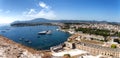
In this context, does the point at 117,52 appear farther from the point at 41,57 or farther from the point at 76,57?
the point at 41,57

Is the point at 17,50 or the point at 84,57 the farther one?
the point at 84,57

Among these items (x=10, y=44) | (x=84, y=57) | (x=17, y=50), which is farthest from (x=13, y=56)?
(x=84, y=57)

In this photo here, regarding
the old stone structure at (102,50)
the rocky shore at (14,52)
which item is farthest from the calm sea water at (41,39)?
the rocky shore at (14,52)

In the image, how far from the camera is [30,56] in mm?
2521

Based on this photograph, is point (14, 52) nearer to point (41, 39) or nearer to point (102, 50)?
point (102, 50)

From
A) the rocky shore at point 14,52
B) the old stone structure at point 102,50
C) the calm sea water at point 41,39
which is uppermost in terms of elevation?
the rocky shore at point 14,52

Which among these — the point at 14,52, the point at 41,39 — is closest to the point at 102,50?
the point at 14,52

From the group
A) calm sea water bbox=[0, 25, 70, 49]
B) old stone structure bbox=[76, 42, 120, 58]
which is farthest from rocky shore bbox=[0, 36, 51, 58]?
calm sea water bbox=[0, 25, 70, 49]

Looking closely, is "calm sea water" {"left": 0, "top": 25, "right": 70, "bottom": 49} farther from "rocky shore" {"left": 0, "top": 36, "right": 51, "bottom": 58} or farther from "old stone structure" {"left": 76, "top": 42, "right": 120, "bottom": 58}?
"rocky shore" {"left": 0, "top": 36, "right": 51, "bottom": 58}

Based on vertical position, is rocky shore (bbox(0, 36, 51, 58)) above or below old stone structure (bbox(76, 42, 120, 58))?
above

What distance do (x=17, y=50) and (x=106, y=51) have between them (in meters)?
19.5

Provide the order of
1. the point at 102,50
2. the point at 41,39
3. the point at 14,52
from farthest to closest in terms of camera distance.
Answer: the point at 41,39 → the point at 102,50 → the point at 14,52

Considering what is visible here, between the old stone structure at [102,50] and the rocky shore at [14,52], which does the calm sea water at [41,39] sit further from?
the rocky shore at [14,52]

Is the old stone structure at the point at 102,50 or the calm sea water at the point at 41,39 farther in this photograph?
the calm sea water at the point at 41,39
